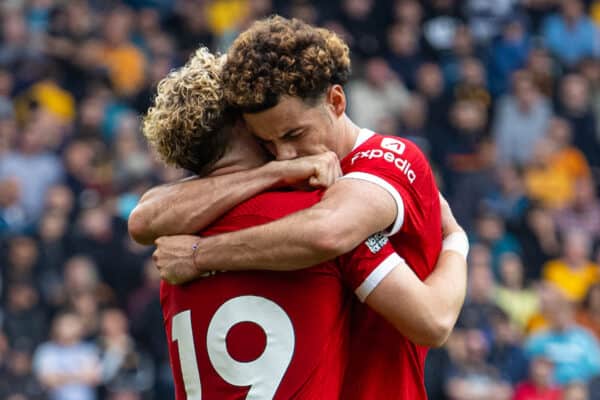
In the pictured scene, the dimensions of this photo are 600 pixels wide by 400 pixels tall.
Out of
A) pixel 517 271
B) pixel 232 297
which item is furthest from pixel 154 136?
pixel 517 271

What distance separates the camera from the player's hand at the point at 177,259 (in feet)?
13.3

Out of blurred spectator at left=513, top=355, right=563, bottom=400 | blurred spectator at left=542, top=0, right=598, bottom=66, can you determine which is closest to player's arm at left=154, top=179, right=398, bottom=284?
blurred spectator at left=513, top=355, right=563, bottom=400

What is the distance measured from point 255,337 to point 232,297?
5.8 inches

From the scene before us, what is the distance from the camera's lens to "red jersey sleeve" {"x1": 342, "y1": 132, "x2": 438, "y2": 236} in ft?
13.0

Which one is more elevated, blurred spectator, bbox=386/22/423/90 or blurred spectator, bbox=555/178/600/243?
blurred spectator, bbox=386/22/423/90

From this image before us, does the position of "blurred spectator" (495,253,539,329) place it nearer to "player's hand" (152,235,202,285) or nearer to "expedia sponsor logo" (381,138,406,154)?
"expedia sponsor logo" (381,138,406,154)

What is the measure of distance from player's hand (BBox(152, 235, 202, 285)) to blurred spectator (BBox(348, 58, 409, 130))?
33.2 ft

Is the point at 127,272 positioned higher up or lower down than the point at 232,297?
lower down

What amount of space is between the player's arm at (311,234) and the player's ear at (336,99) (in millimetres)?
286

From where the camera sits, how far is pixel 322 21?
15.6 m

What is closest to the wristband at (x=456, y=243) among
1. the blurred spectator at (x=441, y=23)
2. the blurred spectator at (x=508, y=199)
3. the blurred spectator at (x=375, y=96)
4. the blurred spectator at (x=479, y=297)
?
the blurred spectator at (x=479, y=297)

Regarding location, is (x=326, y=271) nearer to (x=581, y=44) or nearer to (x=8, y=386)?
(x=8, y=386)

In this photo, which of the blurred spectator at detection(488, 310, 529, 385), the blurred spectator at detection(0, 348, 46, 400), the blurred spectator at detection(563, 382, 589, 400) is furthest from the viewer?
the blurred spectator at detection(488, 310, 529, 385)

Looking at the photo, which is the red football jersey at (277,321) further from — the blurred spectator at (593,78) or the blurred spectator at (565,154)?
the blurred spectator at (593,78)
